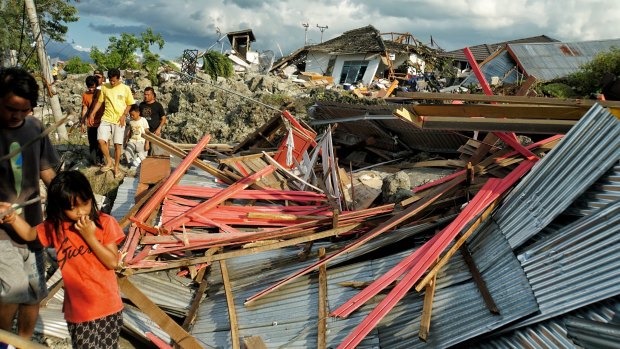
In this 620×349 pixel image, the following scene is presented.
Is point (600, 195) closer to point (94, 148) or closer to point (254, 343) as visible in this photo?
point (254, 343)

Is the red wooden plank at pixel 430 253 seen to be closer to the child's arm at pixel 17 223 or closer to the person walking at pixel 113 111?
the child's arm at pixel 17 223

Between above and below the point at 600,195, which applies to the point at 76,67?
above

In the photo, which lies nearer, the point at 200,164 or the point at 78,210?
the point at 78,210

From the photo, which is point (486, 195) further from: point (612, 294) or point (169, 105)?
point (169, 105)

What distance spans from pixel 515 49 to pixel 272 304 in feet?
78.2

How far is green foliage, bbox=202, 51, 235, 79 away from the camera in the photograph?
26.3 meters

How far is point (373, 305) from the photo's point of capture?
11.9ft

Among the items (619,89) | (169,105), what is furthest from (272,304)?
(169,105)

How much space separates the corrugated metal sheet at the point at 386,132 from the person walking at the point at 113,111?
321 centimetres

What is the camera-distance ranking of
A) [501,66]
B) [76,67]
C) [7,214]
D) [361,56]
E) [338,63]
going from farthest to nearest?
1. [338,63]
2. [76,67]
3. [361,56]
4. [501,66]
5. [7,214]

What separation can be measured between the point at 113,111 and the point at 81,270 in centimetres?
533

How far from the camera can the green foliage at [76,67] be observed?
109 feet

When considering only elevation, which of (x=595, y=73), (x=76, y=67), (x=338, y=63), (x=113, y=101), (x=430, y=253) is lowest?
(x=430, y=253)

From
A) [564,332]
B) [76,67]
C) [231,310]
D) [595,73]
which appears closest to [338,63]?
[595,73]
